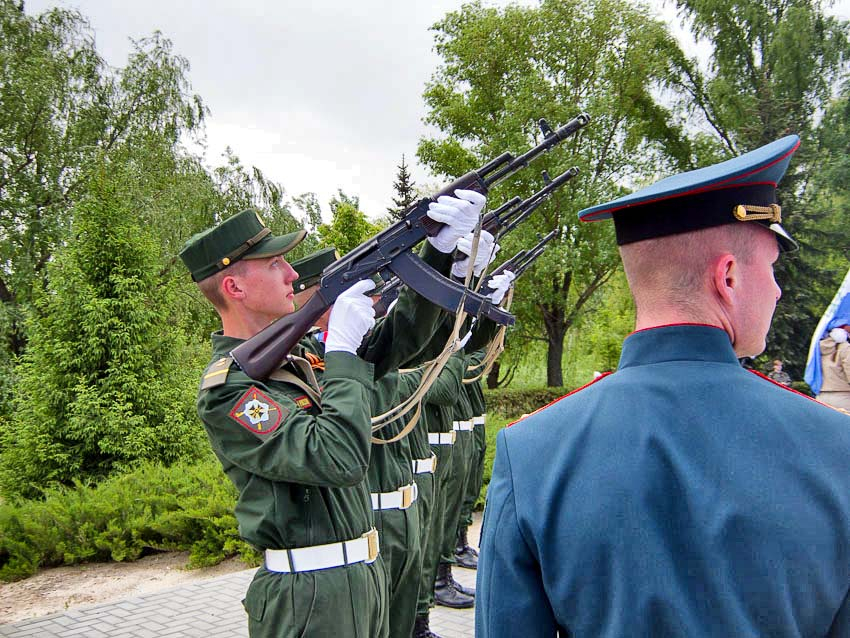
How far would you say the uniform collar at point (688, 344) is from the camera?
1279 mm

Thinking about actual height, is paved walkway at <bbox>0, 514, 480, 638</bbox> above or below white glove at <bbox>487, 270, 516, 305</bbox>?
below

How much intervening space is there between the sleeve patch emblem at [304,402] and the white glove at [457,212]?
0.90 metres

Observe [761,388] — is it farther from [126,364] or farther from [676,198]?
[126,364]

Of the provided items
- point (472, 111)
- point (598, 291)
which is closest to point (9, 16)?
point (472, 111)

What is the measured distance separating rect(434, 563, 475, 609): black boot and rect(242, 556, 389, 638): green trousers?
3348 mm

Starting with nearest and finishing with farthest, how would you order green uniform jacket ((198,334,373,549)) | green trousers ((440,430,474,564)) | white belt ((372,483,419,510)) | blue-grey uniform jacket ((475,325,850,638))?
blue-grey uniform jacket ((475,325,850,638))
green uniform jacket ((198,334,373,549))
white belt ((372,483,419,510))
green trousers ((440,430,474,564))

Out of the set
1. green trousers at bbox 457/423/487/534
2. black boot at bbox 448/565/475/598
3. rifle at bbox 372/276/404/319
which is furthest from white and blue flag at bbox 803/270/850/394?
rifle at bbox 372/276/404/319

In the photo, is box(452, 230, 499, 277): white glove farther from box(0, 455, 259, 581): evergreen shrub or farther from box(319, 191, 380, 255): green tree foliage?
box(319, 191, 380, 255): green tree foliage

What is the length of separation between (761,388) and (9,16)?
2321 cm

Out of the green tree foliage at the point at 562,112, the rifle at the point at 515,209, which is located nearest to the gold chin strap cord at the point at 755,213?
the rifle at the point at 515,209

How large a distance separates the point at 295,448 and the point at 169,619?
375 centimetres

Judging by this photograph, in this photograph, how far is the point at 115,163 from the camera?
60.6 feet

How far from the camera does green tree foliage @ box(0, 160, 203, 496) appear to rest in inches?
319

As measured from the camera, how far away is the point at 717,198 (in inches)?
51.1
